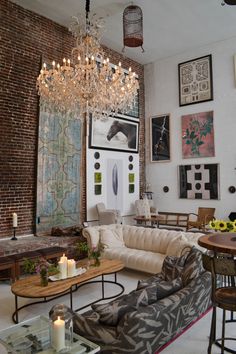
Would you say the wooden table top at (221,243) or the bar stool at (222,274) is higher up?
the wooden table top at (221,243)

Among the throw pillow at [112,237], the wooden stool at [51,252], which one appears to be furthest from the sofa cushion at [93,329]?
the throw pillow at [112,237]

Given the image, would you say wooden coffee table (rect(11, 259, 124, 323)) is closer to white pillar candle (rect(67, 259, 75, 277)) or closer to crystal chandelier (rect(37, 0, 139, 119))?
white pillar candle (rect(67, 259, 75, 277))

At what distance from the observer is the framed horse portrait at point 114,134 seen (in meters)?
7.92

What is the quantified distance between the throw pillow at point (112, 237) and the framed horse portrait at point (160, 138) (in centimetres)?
416

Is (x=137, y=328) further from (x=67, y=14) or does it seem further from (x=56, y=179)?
(x=67, y=14)

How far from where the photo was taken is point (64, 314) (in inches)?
84.0

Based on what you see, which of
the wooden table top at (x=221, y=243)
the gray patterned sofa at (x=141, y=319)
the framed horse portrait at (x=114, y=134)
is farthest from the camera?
the framed horse portrait at (x=114, y=134)

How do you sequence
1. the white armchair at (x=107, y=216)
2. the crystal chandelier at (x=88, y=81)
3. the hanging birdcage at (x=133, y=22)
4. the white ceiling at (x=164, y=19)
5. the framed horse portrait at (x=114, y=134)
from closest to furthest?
1. the crystal chandelier at (x=88, y=81)
2. the hanging birdcage at (x=133, y=22)
3. the white ceiling at (x=164, y=19)
4. the white armchair at (x=107, y=216)
5. the framed horse portrait at (x=114, y=134)

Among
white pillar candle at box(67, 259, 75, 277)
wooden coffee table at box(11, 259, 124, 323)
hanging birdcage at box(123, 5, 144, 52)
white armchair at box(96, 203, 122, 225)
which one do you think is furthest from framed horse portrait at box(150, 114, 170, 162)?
white pillar candle at box(67, 259, 75, 277)

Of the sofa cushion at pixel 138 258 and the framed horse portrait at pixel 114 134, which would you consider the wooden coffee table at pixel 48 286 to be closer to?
the sofa cushion at pixel 138 258

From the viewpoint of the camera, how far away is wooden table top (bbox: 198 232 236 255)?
7.67 feet

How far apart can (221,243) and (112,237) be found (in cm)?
334

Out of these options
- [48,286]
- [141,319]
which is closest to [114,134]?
[48,286]

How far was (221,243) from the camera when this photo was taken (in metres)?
2.49
